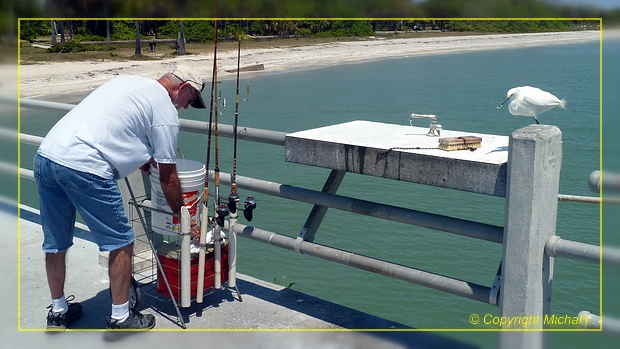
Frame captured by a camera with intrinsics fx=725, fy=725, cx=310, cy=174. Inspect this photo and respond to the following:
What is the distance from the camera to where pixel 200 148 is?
17.9 meters

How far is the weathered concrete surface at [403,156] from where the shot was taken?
11.1 ft

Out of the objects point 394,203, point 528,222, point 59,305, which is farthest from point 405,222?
point 394,203

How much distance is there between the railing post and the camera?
310 cm

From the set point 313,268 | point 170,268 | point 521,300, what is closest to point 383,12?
point 521,300

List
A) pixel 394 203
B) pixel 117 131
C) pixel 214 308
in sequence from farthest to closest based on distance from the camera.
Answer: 1. pixel 394 203
2. pixel 214 308
3. pixel 117 131

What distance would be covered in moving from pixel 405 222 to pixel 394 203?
9564 mm

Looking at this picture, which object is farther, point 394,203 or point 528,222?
point 394,203

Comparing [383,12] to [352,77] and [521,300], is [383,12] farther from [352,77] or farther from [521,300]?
[352,77]

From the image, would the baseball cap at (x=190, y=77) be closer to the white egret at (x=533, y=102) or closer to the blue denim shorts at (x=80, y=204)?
the blue denim shorts at (x=80, y=204)

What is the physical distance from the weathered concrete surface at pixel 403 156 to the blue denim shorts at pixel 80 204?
1.04m

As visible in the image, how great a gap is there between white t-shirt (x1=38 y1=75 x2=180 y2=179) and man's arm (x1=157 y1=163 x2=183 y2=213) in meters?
0.08

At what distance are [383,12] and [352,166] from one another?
987 millimetres

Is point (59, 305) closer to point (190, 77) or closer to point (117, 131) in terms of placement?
point (117, 131)

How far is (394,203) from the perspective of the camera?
13289 millimetres
